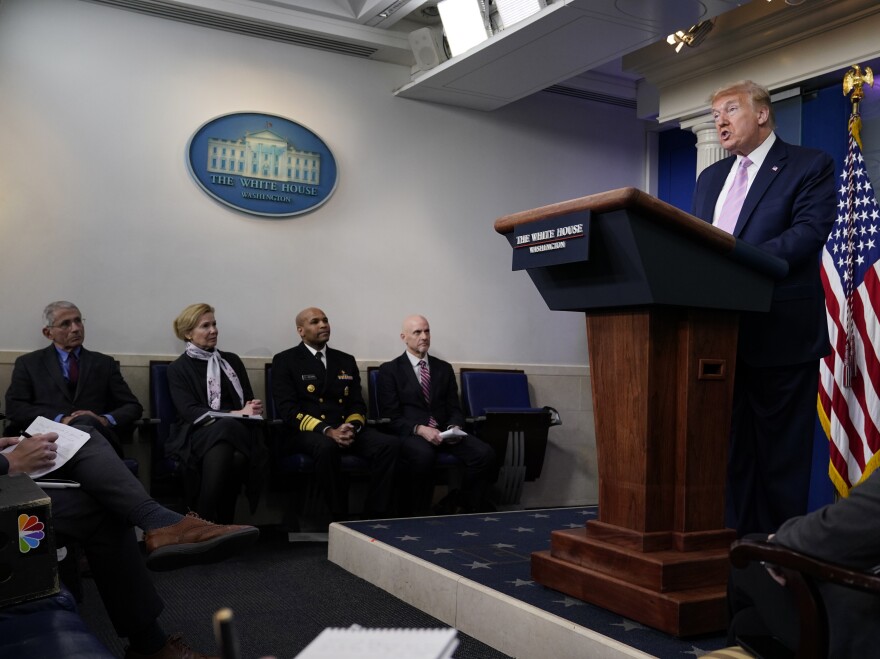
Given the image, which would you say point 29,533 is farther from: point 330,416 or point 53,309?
point 330,416

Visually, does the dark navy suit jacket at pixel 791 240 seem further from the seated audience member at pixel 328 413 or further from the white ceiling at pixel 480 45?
the seated audience member at pixel 328 413

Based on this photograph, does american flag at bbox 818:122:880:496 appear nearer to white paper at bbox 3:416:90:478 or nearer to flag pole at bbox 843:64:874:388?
flag pole at bbox 843:64:874:388

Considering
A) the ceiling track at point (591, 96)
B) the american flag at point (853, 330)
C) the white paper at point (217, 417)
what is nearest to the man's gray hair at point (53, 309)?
the white paper at point (217, 417)

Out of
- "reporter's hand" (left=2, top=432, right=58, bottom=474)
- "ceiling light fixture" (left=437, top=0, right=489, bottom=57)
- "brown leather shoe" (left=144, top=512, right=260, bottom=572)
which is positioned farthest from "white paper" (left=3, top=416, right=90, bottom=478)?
"ceiling light fixture" (left=437, top=0, right=489, bottom=57)

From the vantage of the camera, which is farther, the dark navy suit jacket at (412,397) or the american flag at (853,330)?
the dark navy suit jacket at (412,397)

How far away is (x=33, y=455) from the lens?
2.31 m

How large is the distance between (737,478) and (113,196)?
12.6 feet

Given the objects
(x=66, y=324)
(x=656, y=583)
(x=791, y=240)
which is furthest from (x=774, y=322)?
(x=66, y=324)

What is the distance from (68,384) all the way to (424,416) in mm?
2016

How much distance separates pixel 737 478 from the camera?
264 cm

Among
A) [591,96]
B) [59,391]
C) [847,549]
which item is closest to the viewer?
[847,549]

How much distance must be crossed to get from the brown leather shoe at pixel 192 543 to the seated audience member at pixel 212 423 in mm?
2002

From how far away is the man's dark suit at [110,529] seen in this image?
7.15 feet

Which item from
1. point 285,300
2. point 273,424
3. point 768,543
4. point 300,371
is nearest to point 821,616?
point 768,543
